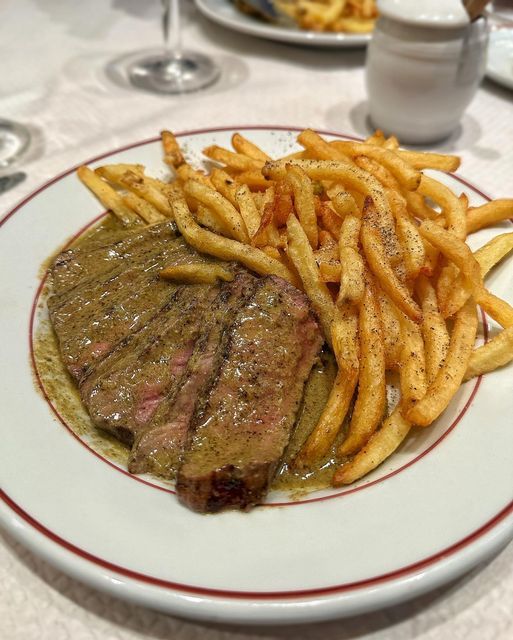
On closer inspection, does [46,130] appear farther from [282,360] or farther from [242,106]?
[282,360]

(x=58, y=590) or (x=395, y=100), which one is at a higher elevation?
(x=395, y=100)

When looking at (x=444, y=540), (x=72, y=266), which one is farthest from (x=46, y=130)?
(x=444, y=540)

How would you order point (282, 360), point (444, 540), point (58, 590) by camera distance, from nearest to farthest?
point (444, 540) → point (58, 590) → point (282, 360)

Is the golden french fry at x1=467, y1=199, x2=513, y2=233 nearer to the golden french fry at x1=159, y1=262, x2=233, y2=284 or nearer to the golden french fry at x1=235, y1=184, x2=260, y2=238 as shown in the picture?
the golden french fry at x1=235, y1=184, x2=260, y2=238

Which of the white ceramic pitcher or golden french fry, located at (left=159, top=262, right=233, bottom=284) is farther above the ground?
the white ceramic pitcher

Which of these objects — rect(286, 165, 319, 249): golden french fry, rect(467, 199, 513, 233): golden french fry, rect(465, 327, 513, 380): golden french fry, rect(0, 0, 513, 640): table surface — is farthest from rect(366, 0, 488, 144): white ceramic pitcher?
rect(465, 327, 513, 380): golden french fry
